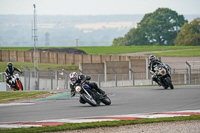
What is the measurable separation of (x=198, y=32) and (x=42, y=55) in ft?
143

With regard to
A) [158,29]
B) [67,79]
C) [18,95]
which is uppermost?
[158,29]

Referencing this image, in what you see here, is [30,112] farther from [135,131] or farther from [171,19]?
[171,19]

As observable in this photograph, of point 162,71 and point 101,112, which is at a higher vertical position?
point 162,71

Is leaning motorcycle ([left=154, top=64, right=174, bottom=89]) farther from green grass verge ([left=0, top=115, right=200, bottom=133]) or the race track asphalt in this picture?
green grass verge ([left=0, top=115, right=200, bottom=133])

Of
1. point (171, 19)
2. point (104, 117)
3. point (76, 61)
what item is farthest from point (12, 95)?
point (171, 19)

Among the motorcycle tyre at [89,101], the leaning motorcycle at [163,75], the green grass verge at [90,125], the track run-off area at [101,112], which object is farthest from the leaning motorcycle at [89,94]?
the leaning motorcycle at [163,75]

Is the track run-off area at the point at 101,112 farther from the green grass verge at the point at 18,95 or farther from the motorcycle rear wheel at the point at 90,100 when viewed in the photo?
the green grass verge at the point at 18,95

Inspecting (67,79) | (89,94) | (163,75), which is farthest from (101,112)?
(67,79)

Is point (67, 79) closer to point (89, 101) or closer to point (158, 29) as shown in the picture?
point (89, 101)

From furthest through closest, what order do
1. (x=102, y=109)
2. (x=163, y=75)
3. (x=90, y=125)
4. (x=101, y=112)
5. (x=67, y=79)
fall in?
(x=67, y=79) < (x=163, y=75) < (x=102, y=109) < (x=101, y=112) < (x=90, y=125)

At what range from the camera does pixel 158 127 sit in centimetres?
1281

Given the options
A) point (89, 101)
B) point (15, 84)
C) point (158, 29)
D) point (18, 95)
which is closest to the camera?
point (89, 101)

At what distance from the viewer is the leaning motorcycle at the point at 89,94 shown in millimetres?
18294

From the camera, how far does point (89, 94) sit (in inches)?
Result: 727
